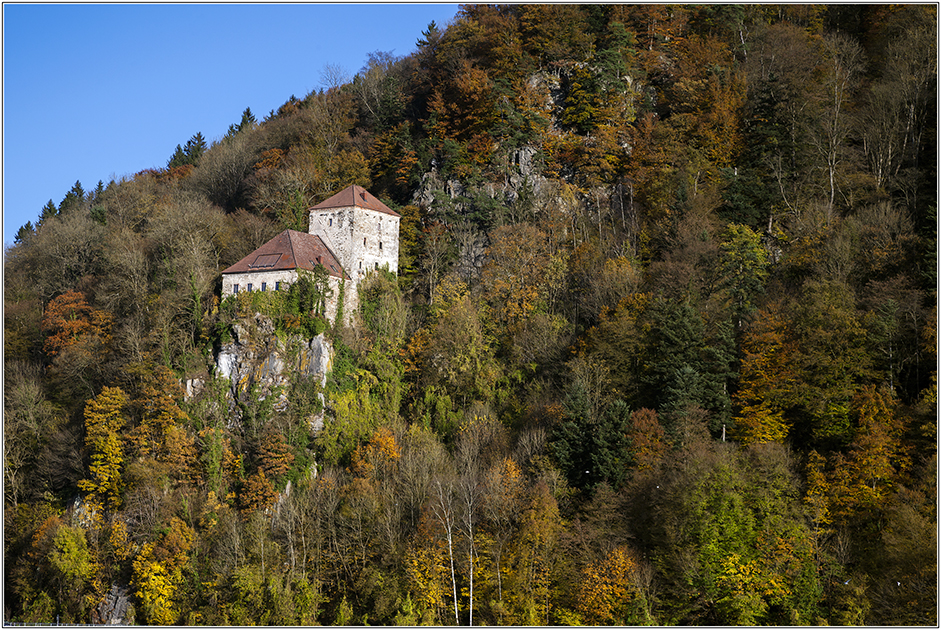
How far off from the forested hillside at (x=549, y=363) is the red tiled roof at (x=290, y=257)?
7.10 ft

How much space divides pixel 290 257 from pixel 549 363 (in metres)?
15.6

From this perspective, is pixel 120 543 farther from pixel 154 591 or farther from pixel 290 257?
pixel 290 257

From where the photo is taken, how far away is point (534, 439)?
1544 inches

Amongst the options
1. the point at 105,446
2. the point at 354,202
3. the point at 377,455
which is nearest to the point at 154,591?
the point at 105,446

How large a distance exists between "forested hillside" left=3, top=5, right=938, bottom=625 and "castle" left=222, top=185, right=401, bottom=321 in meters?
1.34

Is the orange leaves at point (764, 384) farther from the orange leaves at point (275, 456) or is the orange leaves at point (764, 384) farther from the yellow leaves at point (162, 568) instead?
the yellow leaves at point (162, 568)

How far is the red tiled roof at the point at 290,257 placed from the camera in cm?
4750

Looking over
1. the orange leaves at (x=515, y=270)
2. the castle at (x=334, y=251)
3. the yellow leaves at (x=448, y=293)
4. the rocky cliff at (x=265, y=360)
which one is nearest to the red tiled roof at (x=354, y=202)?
the castle at (x=334, y=251)

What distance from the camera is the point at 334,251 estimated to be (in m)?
51.4

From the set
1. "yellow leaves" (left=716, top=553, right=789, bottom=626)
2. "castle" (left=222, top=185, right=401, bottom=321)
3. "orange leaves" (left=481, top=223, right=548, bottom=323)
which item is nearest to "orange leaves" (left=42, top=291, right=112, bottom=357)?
"castle" (left=222, top=185, right=401, bottom=321)

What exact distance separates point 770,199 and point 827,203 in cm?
304

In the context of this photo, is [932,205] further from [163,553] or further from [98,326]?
[98,326]

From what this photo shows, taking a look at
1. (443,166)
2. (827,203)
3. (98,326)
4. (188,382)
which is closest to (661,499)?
(827,203)

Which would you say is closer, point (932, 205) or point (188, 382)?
point (932, 205)
